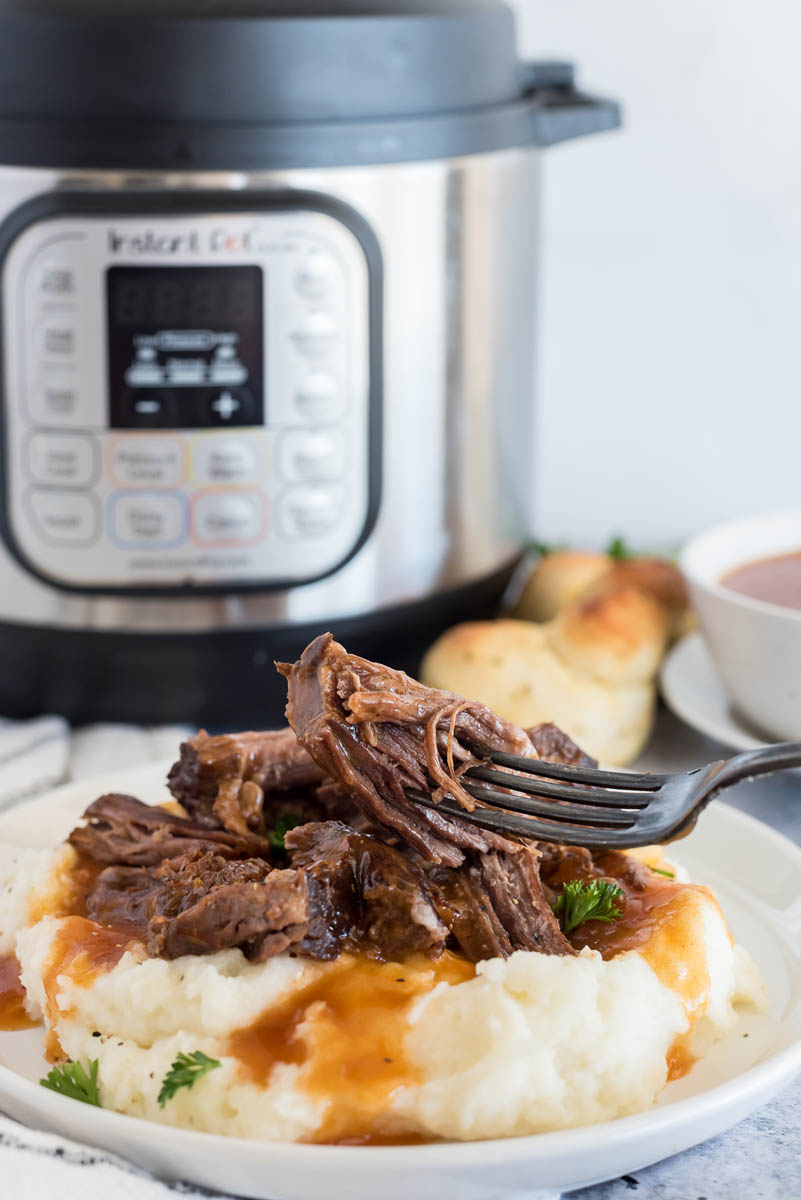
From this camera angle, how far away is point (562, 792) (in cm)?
132

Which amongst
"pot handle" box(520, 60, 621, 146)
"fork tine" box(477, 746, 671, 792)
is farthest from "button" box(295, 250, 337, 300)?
"fork tine" box(477, 746, 671, 792)

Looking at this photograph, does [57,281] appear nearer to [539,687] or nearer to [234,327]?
[234,327]

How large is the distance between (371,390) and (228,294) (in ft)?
0.83

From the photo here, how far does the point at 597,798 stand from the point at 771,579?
1052mm

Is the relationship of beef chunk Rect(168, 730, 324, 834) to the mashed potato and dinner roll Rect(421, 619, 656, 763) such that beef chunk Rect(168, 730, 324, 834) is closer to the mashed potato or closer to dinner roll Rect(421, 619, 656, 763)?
the mashed potato

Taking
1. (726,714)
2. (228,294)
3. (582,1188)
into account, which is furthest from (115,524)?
(582,1188)

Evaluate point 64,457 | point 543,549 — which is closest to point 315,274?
point 64,457

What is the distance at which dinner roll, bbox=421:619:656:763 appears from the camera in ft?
7.05

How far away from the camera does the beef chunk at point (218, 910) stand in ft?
4.06

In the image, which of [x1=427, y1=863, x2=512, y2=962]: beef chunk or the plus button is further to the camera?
the plus button

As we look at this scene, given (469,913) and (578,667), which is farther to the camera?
(578,667)

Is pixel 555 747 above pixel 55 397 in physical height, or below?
below

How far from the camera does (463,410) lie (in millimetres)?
2277

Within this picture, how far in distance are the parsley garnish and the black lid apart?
3.65 ft
